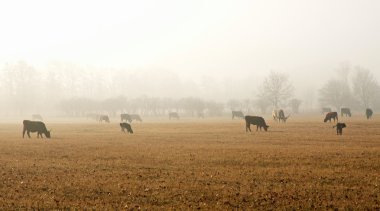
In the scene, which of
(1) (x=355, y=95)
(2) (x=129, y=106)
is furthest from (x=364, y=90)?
(2) (x=129, y=106)

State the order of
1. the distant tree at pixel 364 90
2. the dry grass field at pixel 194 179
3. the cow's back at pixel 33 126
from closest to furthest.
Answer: the dry grass field at pixel 194 179
the cow's back at pixel 33 126
the distant tree at pixel 364 90

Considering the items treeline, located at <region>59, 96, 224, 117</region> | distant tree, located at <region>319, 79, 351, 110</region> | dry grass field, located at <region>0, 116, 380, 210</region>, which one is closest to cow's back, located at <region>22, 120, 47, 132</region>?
dry grass field, located at <region>0, 116, 380, 210</region>

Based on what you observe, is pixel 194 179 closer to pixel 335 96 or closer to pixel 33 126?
pixel 33 126

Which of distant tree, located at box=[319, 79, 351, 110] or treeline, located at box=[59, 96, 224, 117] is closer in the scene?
treeline, located at box=[59, 96, 224, 117]

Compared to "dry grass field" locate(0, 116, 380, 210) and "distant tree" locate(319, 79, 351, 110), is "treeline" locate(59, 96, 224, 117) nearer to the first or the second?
"distant tree" locate(319, 79, 351, 110)

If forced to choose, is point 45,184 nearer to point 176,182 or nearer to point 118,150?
point 176,182

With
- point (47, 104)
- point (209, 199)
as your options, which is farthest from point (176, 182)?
point (47, 104)

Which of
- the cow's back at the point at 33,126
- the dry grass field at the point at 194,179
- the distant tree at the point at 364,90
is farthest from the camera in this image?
the distant tree at the point at 364,90

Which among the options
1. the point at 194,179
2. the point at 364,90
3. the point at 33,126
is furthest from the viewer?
the point at 364,90

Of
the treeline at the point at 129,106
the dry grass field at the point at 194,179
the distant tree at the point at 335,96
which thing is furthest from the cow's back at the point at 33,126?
the distant tree at the point at 335,96

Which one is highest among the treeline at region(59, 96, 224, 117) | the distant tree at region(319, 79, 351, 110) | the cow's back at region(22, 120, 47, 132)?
the distant tree at region(319, 79, 351, 110)

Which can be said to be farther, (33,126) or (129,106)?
(129,106)

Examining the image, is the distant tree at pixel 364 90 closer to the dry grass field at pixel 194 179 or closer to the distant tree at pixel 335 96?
the distant tree at pixel 335 96

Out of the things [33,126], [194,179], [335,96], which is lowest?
[194,179]
